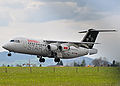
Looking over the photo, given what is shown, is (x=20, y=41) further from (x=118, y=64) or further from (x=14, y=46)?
(x=118, y=64)

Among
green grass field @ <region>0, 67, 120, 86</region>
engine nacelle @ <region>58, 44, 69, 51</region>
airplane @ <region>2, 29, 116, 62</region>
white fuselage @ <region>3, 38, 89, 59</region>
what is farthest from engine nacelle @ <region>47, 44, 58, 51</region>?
green grass field @ <region>0, 67, 120, 86</region>

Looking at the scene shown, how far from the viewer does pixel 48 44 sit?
82.2 metres

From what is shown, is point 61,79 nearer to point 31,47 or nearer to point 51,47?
point 31,47

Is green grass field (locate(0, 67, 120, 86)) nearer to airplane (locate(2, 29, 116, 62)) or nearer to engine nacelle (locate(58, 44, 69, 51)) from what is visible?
airplane (locate(2, 29, 116, 62))

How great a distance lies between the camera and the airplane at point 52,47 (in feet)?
250

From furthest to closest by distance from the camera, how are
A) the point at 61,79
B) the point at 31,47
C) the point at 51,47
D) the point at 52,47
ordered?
the point at 52,47
the point at 51,47
the point at 31,47
the point at 61,79

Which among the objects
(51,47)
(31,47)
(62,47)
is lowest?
(31,47)

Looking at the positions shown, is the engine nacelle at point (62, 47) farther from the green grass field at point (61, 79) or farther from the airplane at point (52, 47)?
the green grass field at point (61, 79)

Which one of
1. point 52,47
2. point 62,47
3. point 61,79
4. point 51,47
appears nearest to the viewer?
point 61,79

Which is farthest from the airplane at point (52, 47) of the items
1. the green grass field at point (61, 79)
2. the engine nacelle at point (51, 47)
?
the green grass field at point (61, 79)

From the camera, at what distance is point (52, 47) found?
80562 millimetres

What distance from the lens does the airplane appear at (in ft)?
250

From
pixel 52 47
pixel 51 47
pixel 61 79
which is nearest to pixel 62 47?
pixel 52 47

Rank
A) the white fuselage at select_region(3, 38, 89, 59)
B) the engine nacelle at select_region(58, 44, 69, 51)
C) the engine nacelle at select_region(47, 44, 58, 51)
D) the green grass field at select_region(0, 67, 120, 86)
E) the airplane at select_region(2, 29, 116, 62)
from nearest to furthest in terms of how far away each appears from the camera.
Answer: the green grass field at select_region(0, 67, 120, 86), the white fuselage at select_region(3, 38, 89, 59), the airplane at select_region(2, 29, 116, 62), the engine nacelle at select_region(47, 44, 58, 51), the engine nacelle at select_region(58, 44, 69, 51)
